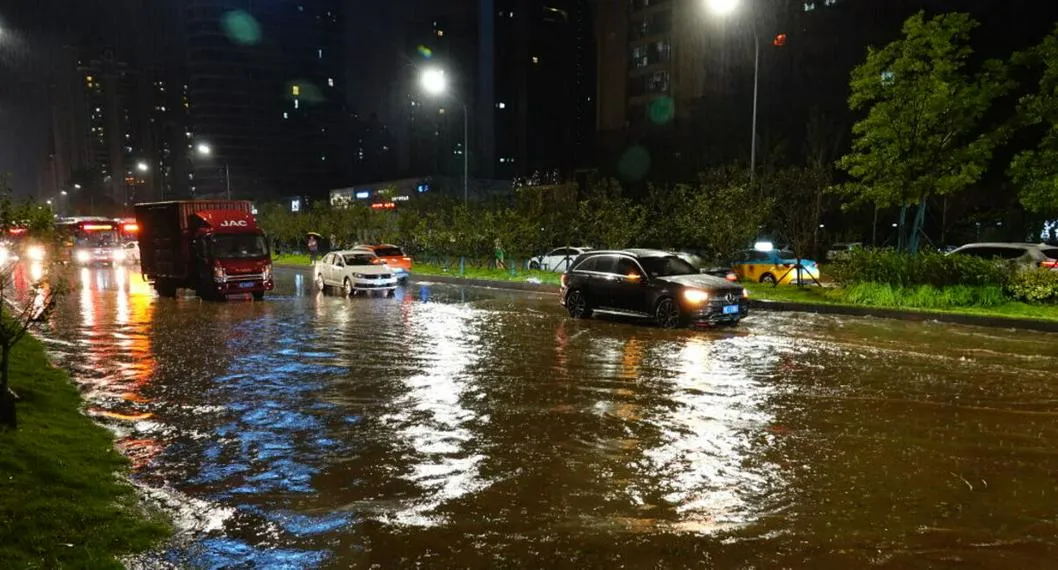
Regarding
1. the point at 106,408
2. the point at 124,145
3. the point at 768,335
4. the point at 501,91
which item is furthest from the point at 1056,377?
the point at 124,145

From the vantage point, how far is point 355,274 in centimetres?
2580

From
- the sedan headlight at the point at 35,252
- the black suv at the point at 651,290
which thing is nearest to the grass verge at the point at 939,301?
the black suv at the point at 651,290

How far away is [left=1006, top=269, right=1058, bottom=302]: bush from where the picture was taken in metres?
18.1

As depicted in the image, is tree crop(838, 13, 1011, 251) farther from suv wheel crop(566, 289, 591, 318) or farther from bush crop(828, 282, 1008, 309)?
suv wheel crop(566, 289, 591, 318)

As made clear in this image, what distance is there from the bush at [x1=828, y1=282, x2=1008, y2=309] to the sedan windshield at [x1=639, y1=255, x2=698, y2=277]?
5447 millimetres

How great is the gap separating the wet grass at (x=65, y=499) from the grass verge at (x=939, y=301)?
17404 mm

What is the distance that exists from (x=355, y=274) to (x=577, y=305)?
1015 cm

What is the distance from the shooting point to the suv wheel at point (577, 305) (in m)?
18.4

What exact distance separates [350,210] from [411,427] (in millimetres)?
44101

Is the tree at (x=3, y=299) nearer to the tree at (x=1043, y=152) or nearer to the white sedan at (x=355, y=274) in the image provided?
the white sedan at (x=355, y=274)

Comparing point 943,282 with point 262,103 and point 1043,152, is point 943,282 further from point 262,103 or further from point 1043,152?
point 262,103

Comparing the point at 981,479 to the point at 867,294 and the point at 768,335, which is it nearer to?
the point at 768,335

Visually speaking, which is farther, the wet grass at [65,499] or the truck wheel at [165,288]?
the truck wheel at [165,288]

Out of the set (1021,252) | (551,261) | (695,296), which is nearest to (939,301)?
(1021,252)
